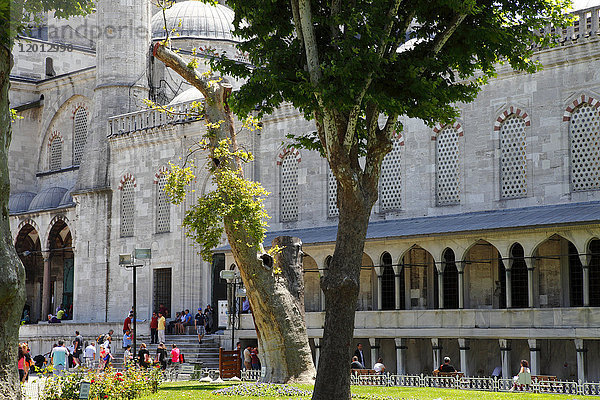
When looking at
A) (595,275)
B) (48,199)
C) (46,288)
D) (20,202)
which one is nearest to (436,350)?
(595,275)

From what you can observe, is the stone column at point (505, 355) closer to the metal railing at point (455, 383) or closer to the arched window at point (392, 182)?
the metal railing at point (455, 383)

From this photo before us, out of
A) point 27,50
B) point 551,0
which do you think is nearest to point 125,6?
point 27,50

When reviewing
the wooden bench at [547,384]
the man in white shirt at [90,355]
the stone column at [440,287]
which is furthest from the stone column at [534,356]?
the man in white shirt at [90,355]

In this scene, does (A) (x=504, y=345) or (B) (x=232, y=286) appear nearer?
(A) (x=504, y=345)

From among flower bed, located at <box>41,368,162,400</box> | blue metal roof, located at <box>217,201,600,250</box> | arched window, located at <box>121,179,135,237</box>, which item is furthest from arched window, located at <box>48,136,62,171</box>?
flower bed, located at <box>41,368,162,400</box>

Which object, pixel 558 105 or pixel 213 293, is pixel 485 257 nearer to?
pixel 558 105

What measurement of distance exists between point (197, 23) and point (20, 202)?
42.8ft

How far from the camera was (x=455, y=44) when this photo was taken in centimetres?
1544

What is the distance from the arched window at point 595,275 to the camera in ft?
83.1

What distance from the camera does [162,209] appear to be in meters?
38.5

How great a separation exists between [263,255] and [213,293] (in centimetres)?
1631

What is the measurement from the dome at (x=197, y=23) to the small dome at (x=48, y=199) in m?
9.28

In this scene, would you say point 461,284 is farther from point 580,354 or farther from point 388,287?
point 580,354

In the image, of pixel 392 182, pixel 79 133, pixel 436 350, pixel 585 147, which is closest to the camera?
pixel 585 147
